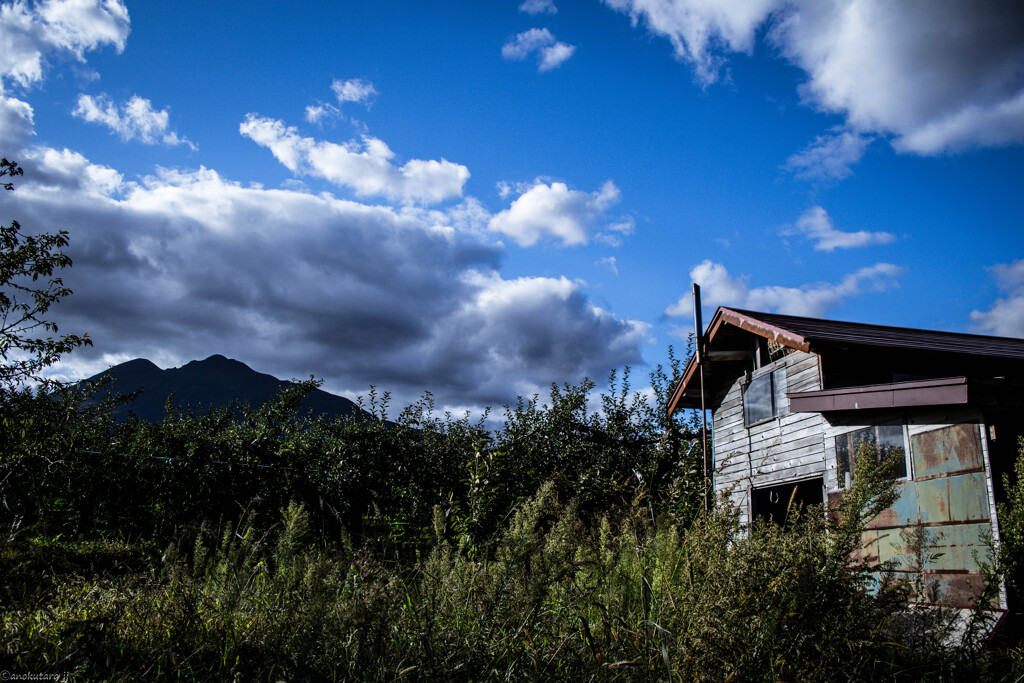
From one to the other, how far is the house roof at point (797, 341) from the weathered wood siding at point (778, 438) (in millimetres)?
544

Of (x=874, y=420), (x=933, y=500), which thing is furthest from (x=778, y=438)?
(x=933, y=500)

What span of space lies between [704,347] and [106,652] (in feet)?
30.8

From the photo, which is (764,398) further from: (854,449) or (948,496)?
(948,496)

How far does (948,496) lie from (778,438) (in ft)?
10.6

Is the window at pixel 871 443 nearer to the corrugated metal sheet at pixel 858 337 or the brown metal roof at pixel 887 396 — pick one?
the brown metal roof at pixel 887 396

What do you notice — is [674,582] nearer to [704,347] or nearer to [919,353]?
[919,353]

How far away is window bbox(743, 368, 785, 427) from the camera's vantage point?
9039mm

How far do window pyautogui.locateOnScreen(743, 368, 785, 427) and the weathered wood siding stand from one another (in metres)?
0.08

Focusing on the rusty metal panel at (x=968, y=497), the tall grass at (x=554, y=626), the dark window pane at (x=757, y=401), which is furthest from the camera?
the dark window pane at (x=757, y=401)

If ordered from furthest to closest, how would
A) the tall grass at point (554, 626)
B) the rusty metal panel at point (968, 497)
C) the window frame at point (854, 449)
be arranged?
the window frame at point (854, 449)
the rusty metal panel at point (968, 497)
the tall grass at point (554, 626)

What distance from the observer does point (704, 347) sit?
10086mm

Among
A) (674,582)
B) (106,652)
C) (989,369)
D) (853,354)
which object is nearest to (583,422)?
(853,354)

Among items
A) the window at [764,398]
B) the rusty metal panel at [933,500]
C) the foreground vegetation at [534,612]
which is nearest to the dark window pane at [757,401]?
the window at [764,398]

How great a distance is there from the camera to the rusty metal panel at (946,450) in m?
5.37
